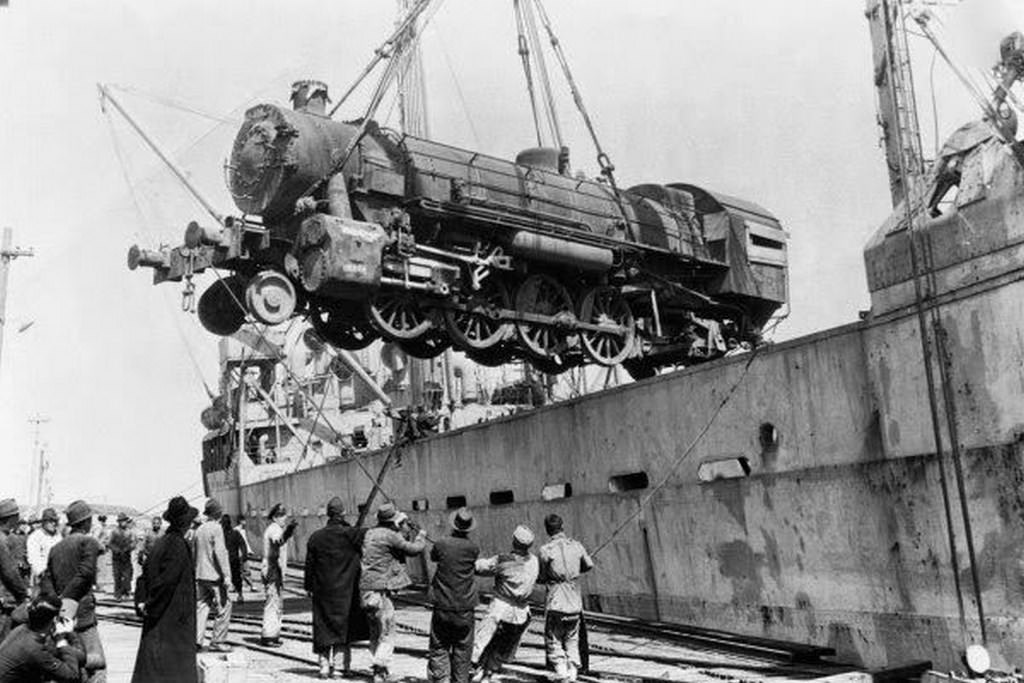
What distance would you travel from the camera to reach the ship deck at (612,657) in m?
8.20

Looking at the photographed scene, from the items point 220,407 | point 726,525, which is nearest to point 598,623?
point 726,525

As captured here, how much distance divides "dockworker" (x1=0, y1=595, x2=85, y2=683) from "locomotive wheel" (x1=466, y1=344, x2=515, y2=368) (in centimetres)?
824

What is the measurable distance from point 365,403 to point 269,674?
32.0 metres

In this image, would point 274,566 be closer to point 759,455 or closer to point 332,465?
point 759,455

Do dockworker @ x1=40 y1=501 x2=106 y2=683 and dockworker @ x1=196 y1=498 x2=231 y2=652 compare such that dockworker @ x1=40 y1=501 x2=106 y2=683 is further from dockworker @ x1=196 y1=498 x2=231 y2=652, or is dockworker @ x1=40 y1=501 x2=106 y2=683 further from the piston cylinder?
the piston cylinder

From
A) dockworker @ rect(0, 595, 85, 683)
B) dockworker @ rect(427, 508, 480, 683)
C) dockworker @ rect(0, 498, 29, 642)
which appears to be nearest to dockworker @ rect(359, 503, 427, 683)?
dockworker @ rect(427, 508, 480, 683)

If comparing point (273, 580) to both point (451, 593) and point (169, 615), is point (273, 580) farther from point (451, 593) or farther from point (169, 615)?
point (169, 615)

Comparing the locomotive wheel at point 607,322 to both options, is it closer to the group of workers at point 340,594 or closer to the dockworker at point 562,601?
the group of workers at point 340,594

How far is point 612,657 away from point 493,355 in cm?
541

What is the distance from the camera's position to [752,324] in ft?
55.0

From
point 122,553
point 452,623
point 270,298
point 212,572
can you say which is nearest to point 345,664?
point 452,623

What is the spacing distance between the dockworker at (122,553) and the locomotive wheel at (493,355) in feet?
23.5

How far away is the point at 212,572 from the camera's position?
32.6 feet

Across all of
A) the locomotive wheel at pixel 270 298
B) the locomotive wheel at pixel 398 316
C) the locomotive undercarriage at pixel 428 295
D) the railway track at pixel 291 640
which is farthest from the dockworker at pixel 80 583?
the locomotive wheel at pixel 398 316
